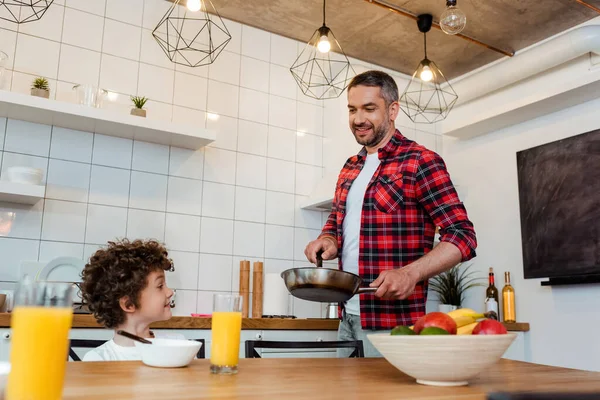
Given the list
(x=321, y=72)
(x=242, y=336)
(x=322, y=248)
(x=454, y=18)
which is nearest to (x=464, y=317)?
(x=322, y=248)

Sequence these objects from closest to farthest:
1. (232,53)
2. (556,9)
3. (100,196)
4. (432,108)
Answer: (100,196) → (556,9) → (232,53) → (432,108)

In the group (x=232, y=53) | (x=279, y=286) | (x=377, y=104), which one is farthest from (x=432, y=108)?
(x=377, y=104)

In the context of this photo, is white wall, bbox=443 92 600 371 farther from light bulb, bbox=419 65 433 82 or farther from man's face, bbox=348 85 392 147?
man's face, bbox=348 85 392 147


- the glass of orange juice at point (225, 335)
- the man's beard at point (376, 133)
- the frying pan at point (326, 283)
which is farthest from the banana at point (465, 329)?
the man's beard at point (376, 133)

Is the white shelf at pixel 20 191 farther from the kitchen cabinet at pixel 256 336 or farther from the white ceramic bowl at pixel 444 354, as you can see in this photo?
the white ceramic bowl at pixel 444 354

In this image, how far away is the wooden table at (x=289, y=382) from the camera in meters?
0.83

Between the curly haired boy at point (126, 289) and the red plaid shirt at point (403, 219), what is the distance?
64 centimetres

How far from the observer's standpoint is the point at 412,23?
3.60m

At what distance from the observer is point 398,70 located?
4.32m

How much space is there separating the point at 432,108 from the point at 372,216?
2411 mm

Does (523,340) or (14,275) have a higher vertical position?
(14,275)

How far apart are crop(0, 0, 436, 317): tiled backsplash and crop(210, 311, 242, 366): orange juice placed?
2020 millimetres

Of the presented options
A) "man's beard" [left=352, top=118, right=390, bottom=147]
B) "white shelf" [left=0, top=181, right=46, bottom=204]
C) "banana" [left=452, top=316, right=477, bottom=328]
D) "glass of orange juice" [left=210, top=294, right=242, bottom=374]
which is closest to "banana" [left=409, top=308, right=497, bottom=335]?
"banana" [left=452, top=316, right=477, bottom=328]

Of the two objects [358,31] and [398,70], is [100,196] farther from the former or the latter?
[398,70]
